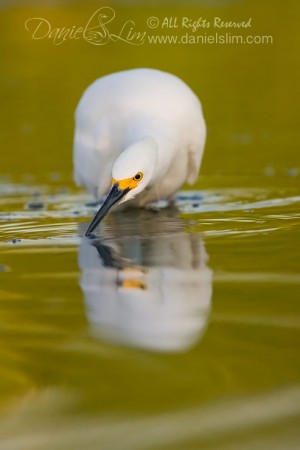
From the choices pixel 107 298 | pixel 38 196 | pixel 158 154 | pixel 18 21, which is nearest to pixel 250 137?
pixel 38 196

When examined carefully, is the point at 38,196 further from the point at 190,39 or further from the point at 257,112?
the point at 190,39

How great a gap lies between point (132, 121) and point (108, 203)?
1.74 meters

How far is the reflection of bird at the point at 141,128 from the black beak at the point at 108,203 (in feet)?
2.89

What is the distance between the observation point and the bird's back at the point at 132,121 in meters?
10.1

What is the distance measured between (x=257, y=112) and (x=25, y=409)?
13651 mm

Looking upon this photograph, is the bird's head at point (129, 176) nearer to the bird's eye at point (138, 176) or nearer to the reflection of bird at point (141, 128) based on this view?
the bird's eye at point (138, 176)

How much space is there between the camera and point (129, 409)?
4.13 m

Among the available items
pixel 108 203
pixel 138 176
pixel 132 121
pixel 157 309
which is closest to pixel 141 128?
pixel 132 121

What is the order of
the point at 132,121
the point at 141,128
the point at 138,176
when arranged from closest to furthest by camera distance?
the point at 138,176, the point at 141,128, the point at 132,121

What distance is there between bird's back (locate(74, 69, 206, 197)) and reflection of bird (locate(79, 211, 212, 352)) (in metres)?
1.12

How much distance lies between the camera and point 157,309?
18.8ft
